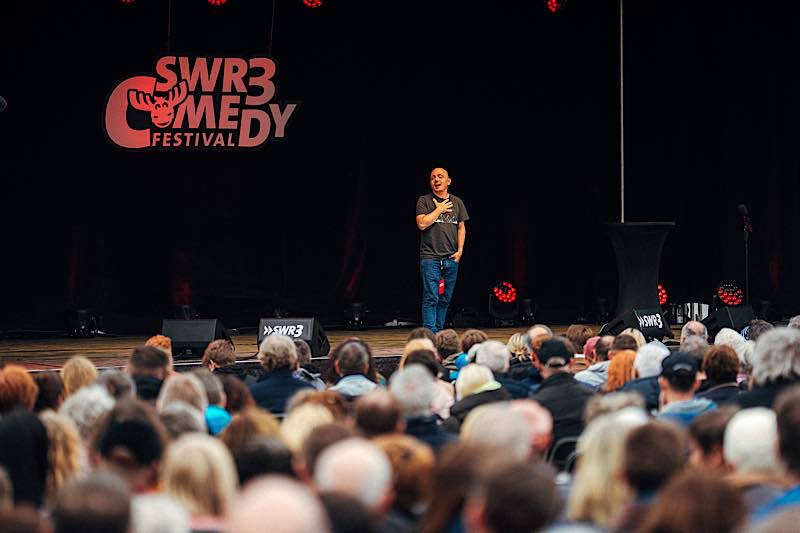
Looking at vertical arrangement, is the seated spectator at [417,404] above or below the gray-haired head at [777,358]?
below

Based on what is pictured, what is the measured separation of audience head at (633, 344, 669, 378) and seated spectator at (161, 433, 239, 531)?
343 centimetres

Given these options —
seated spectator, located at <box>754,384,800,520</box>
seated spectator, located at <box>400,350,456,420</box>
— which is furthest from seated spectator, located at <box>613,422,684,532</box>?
seated spectator, located at <box>400,350,456,420</box>

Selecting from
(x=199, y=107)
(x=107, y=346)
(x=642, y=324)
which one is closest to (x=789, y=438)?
(x=642, y=324)

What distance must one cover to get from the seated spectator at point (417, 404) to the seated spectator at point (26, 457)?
52.0 inches

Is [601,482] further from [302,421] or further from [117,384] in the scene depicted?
[117,384]

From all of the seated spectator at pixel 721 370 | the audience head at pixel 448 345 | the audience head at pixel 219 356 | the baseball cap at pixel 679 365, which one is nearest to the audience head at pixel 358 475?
the baseball cap at pixel 679 365

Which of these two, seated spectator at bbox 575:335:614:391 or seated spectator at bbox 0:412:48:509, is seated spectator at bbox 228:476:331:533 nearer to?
seated spectator at bbox 0:412:48:509

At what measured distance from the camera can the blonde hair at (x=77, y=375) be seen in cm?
584

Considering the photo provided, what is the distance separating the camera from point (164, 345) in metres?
8.22

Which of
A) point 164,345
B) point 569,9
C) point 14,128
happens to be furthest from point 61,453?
point 569,9

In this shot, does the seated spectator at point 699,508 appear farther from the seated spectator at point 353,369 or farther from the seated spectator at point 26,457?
the seated spectator at point 353,369

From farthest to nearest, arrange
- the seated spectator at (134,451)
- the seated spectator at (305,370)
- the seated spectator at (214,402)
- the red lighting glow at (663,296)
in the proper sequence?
the red lighting glow at (663,296) < the seated spectator at (305,370) < the seated spectator at (214,402) < the seated spectator at (134,451)

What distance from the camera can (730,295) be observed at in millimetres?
13906

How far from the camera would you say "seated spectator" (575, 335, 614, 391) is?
731 centimetres
